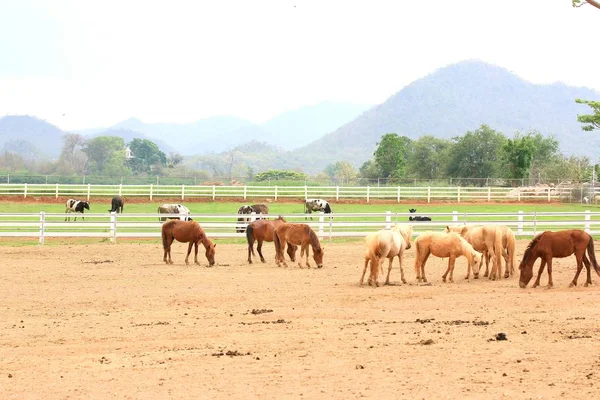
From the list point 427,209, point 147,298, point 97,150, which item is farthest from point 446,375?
point 97,150

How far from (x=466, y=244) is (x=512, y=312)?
13.1 ft

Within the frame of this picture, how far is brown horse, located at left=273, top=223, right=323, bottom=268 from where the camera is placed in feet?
64.7

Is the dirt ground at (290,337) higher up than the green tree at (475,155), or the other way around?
the green tree at (475,155)

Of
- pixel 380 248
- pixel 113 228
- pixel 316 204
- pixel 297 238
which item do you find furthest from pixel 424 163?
Answer: pixel 380 248

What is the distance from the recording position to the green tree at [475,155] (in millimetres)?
84562

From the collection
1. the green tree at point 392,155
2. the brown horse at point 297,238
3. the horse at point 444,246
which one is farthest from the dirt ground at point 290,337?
the green tree at point 392,155

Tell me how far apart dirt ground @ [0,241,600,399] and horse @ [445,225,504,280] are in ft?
1.30

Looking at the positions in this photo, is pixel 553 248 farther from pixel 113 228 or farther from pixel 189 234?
pixel 113 228

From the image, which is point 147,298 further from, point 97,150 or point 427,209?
point 97,150

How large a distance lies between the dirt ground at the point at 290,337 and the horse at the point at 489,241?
1.30 ft

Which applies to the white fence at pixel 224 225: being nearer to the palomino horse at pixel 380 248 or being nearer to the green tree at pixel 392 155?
the palomino horse at pixel 380 248

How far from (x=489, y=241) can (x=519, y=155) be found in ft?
175

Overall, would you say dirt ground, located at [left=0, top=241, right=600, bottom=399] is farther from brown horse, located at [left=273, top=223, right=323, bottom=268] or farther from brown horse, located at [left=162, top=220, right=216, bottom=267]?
brown horse, located at [left=162, top=220, right=216, bottom=267]

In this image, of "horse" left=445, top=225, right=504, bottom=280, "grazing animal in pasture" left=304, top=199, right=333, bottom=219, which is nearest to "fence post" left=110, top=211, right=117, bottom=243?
"horse" left=445, top=225, right=504, bottom=280
